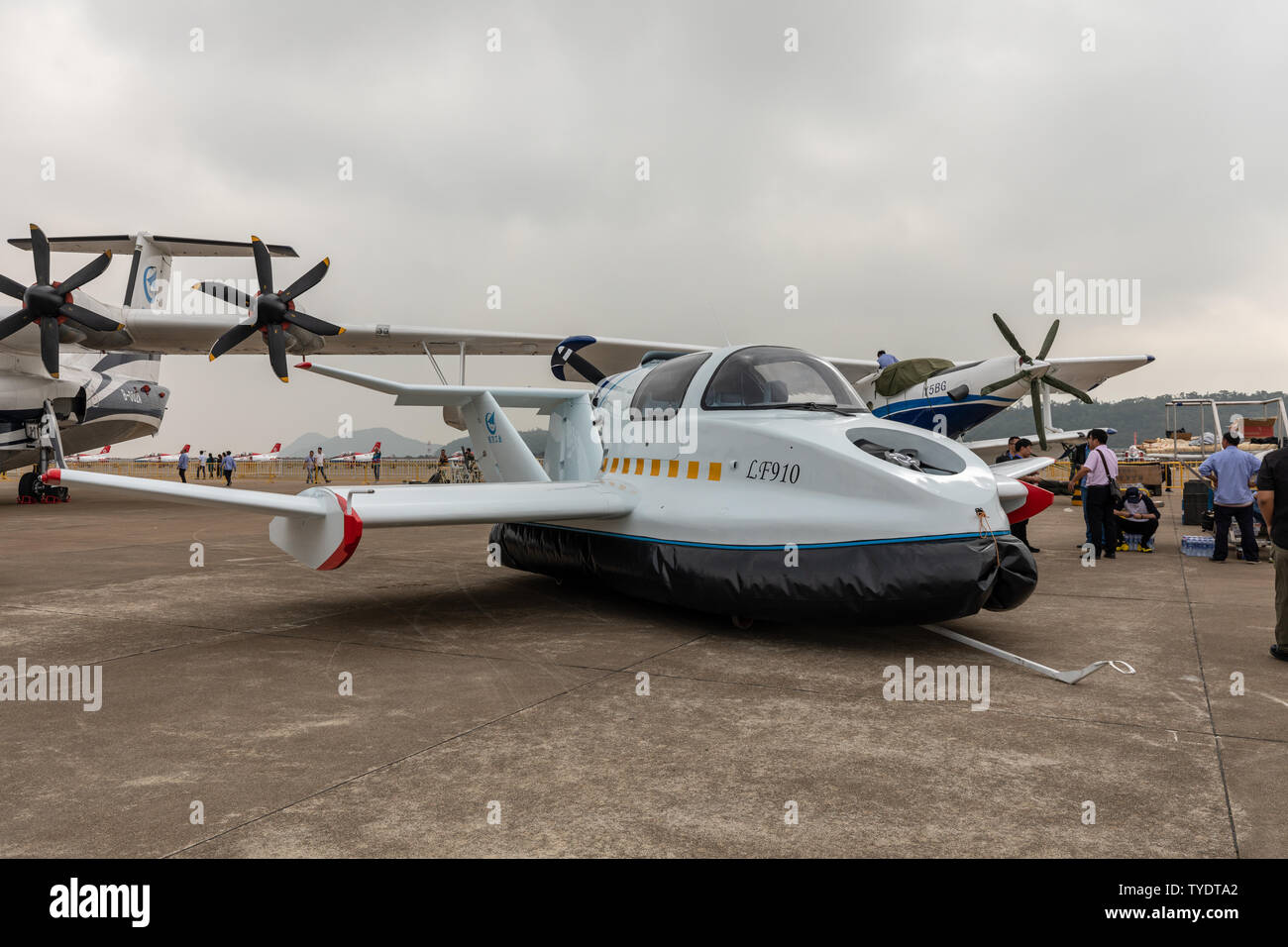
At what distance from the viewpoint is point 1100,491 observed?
11422mm

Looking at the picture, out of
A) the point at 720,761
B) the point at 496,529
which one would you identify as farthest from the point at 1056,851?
the point at 496,529

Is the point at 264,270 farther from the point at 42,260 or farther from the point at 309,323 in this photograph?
the point at 42,260

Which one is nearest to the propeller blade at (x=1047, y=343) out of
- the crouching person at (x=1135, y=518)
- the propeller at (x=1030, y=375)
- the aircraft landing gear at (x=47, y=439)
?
the propeller at (x=1030, y=375)

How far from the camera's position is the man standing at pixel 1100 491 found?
11320 mm

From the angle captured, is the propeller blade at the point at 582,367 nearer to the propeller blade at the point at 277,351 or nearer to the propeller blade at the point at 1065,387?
the propeller blade at the point at 1065,387

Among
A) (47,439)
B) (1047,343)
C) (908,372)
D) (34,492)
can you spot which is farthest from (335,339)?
(1047,343)

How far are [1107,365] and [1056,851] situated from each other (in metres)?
14.9

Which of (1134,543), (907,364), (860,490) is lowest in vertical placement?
(1134,543)

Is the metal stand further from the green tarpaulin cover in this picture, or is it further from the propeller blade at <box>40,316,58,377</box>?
the propeller blade at <box>40,316,58,377</box>

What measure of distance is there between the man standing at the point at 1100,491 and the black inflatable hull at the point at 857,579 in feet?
22.2

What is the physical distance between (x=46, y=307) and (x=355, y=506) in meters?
15.9

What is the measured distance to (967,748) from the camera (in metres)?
3.80
